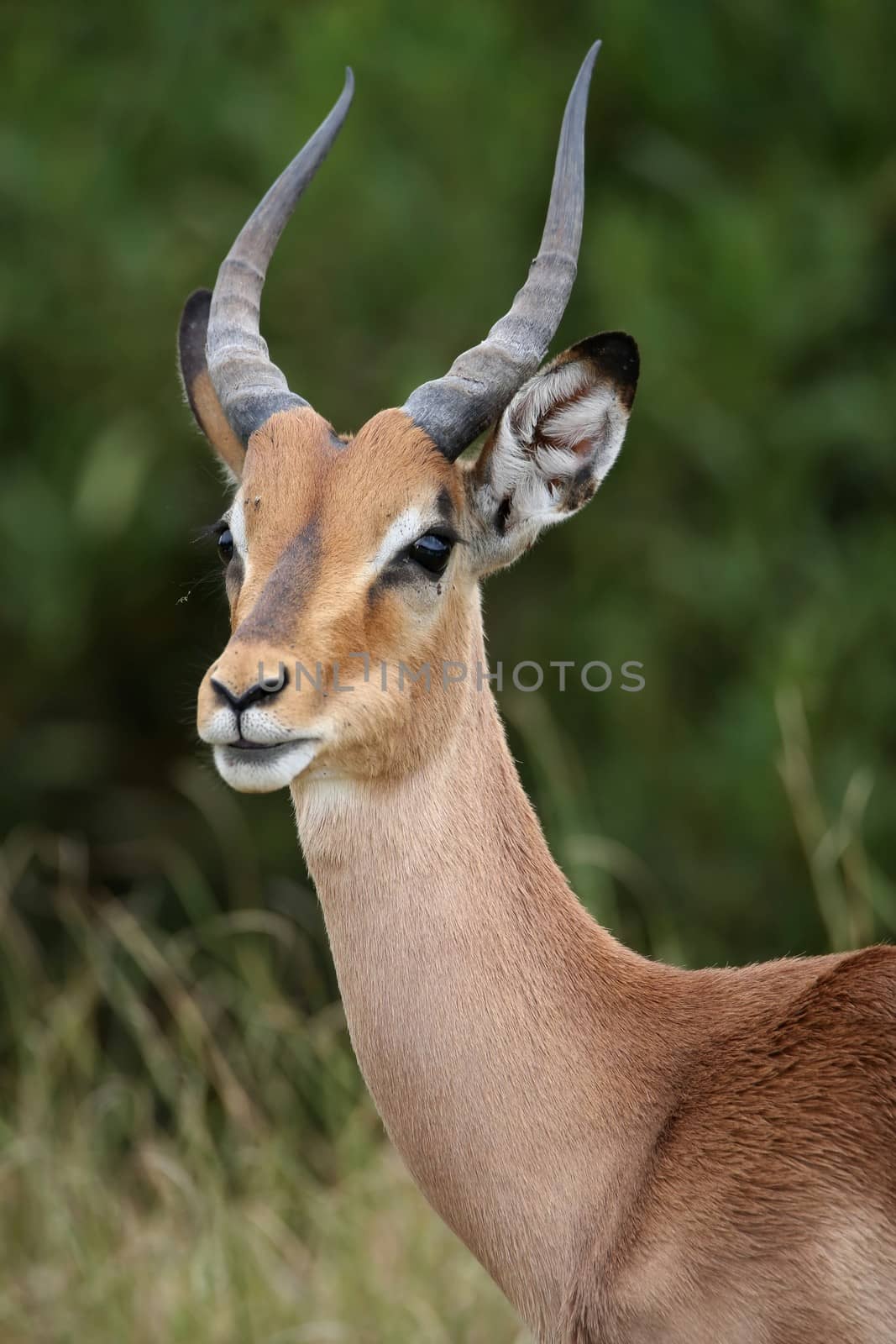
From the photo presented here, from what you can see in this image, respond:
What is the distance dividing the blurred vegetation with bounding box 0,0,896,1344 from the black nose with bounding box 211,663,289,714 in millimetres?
5575

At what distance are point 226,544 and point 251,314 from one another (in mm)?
718

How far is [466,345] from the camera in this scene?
10.4 meters

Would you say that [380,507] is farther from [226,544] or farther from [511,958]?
[511,958]

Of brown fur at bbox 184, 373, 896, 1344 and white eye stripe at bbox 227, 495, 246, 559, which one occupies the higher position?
white eye stripe at bbox 227, 495, 246, 559

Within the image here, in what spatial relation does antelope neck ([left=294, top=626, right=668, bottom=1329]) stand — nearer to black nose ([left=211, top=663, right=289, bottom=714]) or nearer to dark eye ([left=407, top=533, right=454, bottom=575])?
dark eye ([left=407, top=533, right=454, bottom=575])

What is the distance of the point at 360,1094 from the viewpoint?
6652mm

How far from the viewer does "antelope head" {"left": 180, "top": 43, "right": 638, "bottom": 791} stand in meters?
3.70

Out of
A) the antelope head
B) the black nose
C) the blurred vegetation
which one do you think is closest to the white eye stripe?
the antelope head

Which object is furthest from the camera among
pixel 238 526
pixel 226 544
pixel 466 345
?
pixel 466 345

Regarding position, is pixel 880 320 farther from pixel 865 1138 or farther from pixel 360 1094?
pixel 865 1138

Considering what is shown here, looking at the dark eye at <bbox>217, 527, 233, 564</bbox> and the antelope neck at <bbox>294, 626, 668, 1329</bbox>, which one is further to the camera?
the dark eye at <bbox>217, 527, 233, 564</bbox>

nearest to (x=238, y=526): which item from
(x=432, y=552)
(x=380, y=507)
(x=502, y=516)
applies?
(x=380, y=507)

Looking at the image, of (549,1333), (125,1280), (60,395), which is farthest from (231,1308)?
(60,395)

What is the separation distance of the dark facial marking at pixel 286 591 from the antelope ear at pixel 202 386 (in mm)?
720
